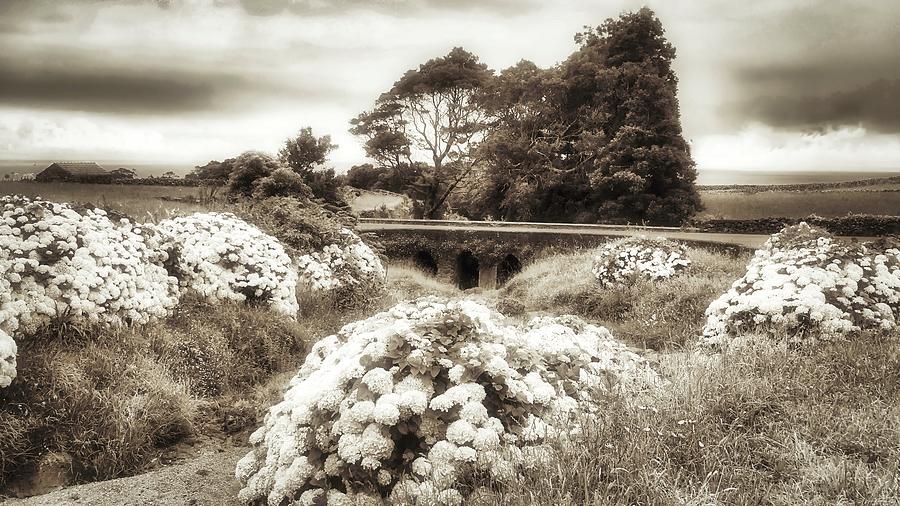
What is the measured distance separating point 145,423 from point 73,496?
0.93m

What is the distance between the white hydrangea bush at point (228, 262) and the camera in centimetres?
819

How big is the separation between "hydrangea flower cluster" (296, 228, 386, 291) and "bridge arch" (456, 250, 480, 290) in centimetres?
942

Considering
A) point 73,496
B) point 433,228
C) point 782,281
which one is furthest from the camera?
point 433,228

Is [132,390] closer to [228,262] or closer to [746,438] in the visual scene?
[228,262]

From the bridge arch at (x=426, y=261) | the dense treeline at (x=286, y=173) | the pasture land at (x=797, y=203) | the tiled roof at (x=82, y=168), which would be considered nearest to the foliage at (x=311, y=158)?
the dense treeline at (x=286, y=173)

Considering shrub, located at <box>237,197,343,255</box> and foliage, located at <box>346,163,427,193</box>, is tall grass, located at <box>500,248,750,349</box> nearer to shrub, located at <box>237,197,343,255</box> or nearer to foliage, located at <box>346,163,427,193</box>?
shrub, located at <box>237,197,343,255</box>

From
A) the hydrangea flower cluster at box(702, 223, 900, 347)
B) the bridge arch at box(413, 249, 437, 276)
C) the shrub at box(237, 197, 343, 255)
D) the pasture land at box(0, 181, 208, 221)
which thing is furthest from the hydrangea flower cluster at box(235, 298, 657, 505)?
the bridge arch at box(413, 249, 437, 276)

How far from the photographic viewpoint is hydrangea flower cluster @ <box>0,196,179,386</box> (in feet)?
17.8

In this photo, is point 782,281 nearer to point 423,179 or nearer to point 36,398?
point 36,398

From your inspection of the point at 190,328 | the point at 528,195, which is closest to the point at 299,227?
the point at 190,328

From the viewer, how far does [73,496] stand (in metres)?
4.20

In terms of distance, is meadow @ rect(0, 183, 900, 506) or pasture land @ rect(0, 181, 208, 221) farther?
pasture land @ rect(0, 181, 208, 221)

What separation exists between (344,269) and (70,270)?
6458 millimetres

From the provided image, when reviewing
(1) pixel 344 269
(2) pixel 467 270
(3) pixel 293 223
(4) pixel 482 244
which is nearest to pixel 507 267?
(4) pixel 482 244
